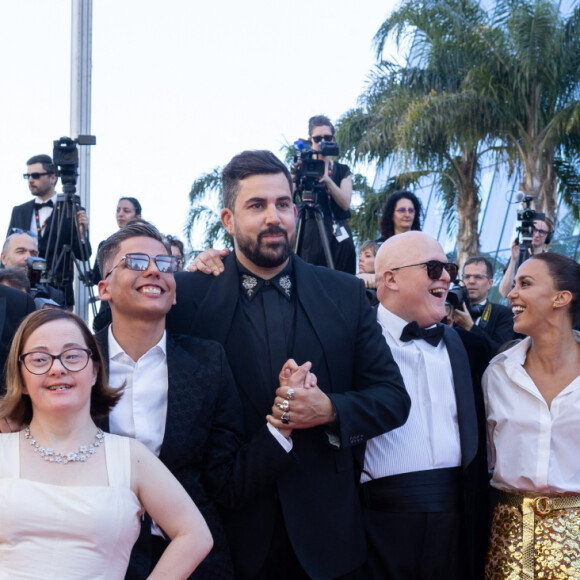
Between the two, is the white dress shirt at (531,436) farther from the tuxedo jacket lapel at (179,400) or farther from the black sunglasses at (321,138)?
the black sunglasses at (321,138)

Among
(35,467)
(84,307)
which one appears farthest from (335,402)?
(84,307)

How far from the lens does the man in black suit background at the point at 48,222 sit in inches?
259

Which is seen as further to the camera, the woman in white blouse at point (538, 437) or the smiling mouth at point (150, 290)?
the woman in white blouse at point (538, 437)

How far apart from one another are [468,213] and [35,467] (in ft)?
48.1

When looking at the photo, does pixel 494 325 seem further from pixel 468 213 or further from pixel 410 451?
pixel 468 213

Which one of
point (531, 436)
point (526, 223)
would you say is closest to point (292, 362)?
point (531, 436)

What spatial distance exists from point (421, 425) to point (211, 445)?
0.92m

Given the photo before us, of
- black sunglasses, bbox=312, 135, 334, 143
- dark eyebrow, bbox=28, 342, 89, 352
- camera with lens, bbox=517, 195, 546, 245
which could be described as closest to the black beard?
dark eyebrow, bbox=28, 342, 89, 352

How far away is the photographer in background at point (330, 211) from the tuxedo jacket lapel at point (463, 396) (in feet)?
6.93

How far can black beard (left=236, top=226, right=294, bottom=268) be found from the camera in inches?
123

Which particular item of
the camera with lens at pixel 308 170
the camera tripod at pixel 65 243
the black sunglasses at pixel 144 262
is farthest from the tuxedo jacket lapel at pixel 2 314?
the camera tripod at pixel 65 243

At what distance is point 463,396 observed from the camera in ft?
11.3

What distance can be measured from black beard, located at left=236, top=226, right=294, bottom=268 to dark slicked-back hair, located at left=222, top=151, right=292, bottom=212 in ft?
0.61

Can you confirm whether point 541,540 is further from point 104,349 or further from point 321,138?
point 321,138
